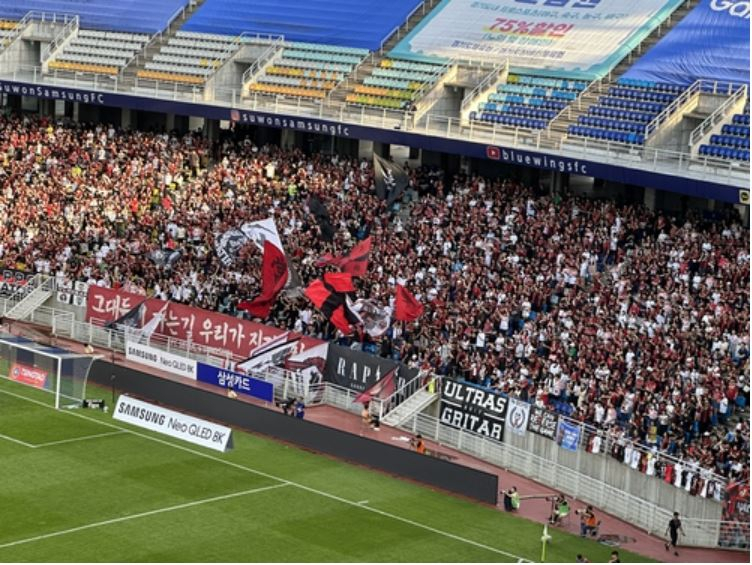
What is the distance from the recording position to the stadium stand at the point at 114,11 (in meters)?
70.6

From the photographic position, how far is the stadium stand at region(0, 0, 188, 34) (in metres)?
70.6

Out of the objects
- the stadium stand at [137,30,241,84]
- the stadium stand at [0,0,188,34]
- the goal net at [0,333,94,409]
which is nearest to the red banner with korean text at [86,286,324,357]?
the goal net at [0,333,94,409]

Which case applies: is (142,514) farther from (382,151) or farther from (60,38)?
(60,38)

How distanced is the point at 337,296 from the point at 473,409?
6.76m

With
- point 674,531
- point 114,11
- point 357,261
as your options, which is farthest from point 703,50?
point 114,11

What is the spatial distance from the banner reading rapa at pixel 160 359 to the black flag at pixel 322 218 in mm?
6858

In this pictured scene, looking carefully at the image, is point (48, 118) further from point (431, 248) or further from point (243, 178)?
point (431, 248)

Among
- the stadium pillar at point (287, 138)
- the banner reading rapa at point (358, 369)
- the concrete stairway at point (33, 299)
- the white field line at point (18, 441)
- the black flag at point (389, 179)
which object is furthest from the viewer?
the stadium pillar at point (287, 138)

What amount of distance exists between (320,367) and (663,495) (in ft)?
43.8

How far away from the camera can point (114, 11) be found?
2837 inches

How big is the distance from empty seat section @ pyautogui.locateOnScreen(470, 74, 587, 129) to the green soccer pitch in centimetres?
1583

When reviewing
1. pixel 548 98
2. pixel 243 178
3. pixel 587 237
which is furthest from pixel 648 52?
pixel 243 178

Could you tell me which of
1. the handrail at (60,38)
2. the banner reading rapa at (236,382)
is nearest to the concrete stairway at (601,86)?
the banner reading rapa at (236,382)

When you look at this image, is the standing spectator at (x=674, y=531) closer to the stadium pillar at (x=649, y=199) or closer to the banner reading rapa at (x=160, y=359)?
the stadium pillar at (x=649, y=199)
